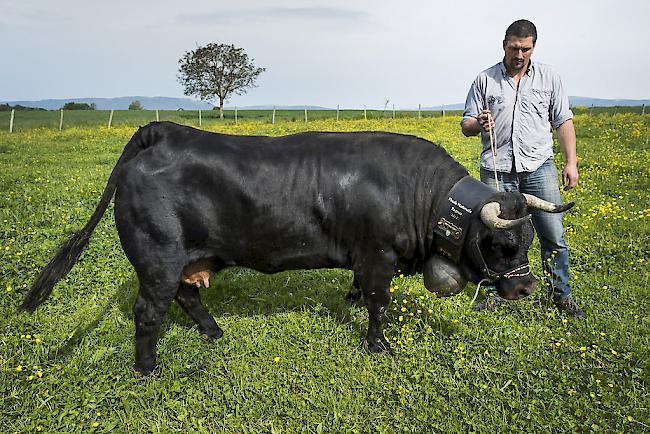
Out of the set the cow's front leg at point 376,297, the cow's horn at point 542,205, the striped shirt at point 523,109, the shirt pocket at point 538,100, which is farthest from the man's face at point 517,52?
the cow's front leg at point 376,297

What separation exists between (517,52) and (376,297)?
2.78 metres

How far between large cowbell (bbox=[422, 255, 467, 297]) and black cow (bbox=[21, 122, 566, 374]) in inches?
2.6

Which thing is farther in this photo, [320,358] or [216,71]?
Result: [216,71]

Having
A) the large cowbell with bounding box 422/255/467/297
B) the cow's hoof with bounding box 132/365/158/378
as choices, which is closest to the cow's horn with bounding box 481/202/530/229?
the large cowbell with bounding box 422/255/467/297

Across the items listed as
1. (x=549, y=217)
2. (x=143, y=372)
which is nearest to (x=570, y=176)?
(x=549, y=217)

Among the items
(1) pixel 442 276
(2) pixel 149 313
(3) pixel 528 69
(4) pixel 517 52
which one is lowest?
(2) pixel 149 313

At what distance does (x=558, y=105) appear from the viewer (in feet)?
17.5

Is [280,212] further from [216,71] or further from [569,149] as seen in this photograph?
[216,71]

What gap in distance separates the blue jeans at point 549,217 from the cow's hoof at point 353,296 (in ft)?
6.35

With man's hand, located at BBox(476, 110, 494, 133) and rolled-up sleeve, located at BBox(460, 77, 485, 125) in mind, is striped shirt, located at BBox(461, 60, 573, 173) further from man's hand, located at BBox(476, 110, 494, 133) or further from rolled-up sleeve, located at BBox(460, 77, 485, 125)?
man's hand, located at BBox(476, 110, 494, 133)

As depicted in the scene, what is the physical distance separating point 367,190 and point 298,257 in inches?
34.7

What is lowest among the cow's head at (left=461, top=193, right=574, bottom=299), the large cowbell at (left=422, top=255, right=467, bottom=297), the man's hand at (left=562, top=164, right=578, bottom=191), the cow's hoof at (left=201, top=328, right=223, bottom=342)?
the cow's hoof at (left=201, top=328, right=223, bottom=342)

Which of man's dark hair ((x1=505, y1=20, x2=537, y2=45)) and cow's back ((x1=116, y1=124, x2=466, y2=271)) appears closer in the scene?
cow's back ((x1=116, y1=124, x2=466, y2=271))

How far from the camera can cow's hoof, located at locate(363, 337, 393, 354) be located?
491cm
